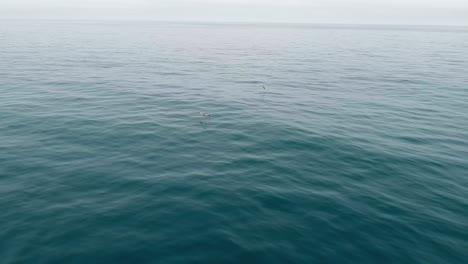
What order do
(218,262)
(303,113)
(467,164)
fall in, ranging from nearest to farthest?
(218,262), (467,164), (303,113)

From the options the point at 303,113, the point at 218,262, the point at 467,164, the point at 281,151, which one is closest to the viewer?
the point at 218,262

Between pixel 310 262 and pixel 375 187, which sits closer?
pixel 310 262

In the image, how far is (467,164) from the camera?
70.9 ft

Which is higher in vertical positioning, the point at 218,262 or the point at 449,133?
the point at 449,133

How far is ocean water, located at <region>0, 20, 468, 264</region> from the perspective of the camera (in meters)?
13.6

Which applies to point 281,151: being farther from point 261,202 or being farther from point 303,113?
point 303,113

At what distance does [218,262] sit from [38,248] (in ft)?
25.5

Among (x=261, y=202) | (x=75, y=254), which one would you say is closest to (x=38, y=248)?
(x=75, y=254)

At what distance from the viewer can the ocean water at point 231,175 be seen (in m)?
13.6

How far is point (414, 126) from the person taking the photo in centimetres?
2892

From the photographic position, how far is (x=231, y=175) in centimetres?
1988

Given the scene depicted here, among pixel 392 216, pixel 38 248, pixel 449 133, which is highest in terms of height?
pixel 449 133

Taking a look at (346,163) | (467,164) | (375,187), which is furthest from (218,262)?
(467,164)

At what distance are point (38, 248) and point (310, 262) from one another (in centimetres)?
1159
